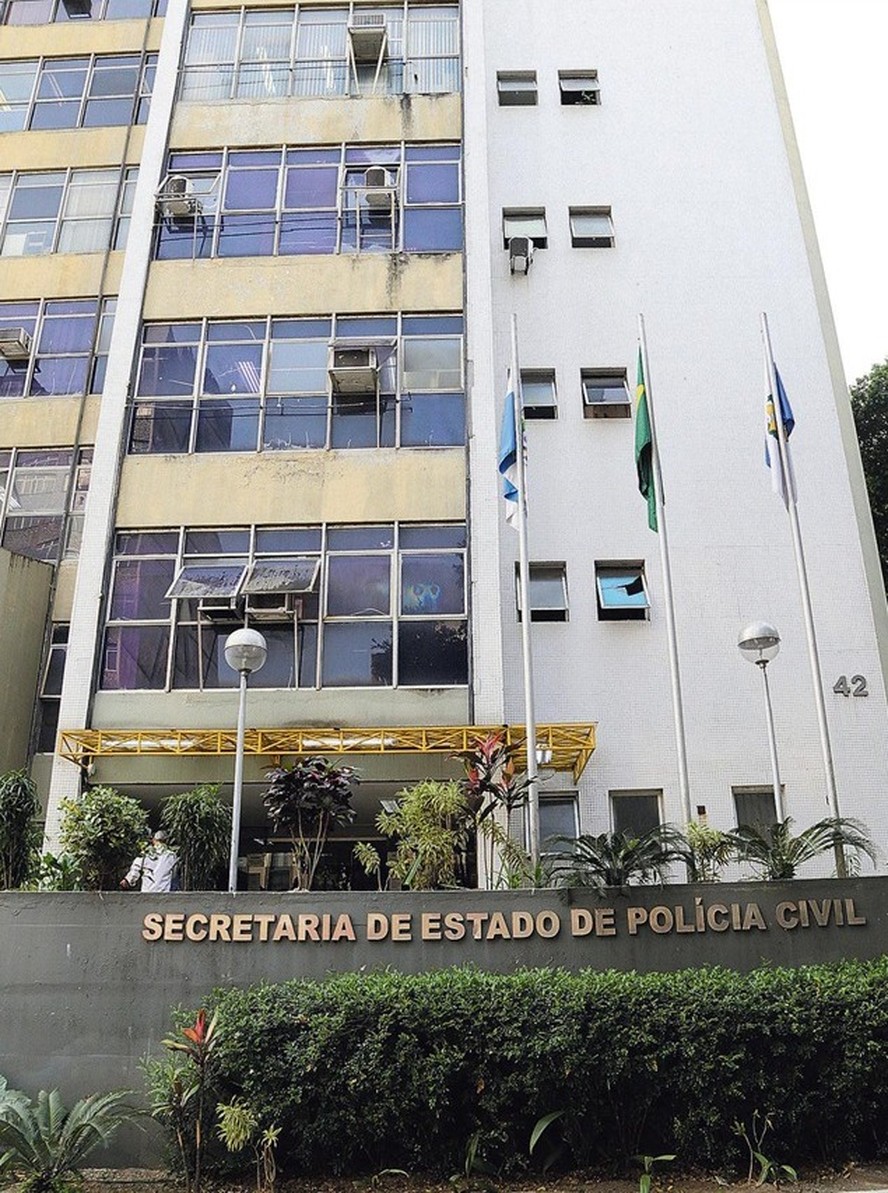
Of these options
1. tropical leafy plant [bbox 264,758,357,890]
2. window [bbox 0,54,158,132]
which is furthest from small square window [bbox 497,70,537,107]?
tropical leafy plant [bbox 264,758,357,890]

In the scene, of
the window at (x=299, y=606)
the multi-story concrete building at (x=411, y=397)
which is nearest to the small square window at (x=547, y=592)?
the multi-story concrete building at (x=411, y=397)

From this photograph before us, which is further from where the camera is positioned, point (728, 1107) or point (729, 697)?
point (729, 697)

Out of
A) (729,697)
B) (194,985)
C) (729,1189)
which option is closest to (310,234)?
(729,697)

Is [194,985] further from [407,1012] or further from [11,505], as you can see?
[11,505]

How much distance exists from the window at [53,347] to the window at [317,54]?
13.5ft

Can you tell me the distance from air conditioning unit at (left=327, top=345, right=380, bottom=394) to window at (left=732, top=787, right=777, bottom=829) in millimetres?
7660

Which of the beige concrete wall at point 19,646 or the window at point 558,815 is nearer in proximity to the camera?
the window at point 558,815

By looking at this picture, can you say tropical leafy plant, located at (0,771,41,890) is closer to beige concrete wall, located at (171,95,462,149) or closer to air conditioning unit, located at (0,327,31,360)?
air conditioning unit, located at (0,327,31,360)

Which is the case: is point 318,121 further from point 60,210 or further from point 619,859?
point 619,859

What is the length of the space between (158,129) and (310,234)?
10.9ft

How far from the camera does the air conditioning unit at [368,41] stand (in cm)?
1822

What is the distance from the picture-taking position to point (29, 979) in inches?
374

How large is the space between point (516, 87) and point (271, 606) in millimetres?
11389

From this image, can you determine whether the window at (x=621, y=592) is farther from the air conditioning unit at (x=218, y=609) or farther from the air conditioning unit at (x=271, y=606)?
the air conditioning unit at (x=218, y=609)
